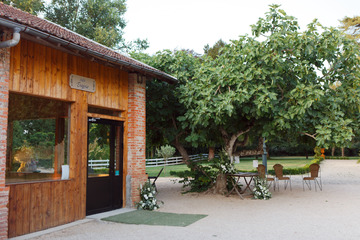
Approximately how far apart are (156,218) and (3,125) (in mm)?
3950

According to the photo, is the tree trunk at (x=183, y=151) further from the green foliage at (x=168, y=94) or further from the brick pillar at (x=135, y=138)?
the brick pillar at (x=135, y=138)

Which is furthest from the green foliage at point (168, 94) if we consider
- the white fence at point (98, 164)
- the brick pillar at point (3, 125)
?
the brick pillar at point (3, 125)

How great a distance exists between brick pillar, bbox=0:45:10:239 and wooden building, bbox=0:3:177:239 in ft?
0.05

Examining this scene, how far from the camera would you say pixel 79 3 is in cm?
2572

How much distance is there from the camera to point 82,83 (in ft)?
24.7

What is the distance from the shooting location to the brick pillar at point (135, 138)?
8.88m

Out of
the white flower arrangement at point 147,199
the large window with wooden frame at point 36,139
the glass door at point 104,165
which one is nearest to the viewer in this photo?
the large window with wooden frame at point 36,139

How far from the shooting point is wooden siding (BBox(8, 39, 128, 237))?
233 inches

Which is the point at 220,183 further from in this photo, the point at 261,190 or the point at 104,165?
the point at 104,165

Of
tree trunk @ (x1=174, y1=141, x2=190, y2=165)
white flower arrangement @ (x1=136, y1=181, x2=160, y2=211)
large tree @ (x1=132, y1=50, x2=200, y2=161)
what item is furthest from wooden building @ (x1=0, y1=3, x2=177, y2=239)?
tree trunk @ (x1=174, y1=141, x2=190, y2=165)

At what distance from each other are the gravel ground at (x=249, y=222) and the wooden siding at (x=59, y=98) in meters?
0.37

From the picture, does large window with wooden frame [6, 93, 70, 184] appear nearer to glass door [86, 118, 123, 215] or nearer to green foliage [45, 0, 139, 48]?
glass door [86, 118, 123, 215]

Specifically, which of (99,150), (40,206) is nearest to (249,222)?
(99,150)

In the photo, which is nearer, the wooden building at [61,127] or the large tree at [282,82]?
the wooden building at [61,127]
